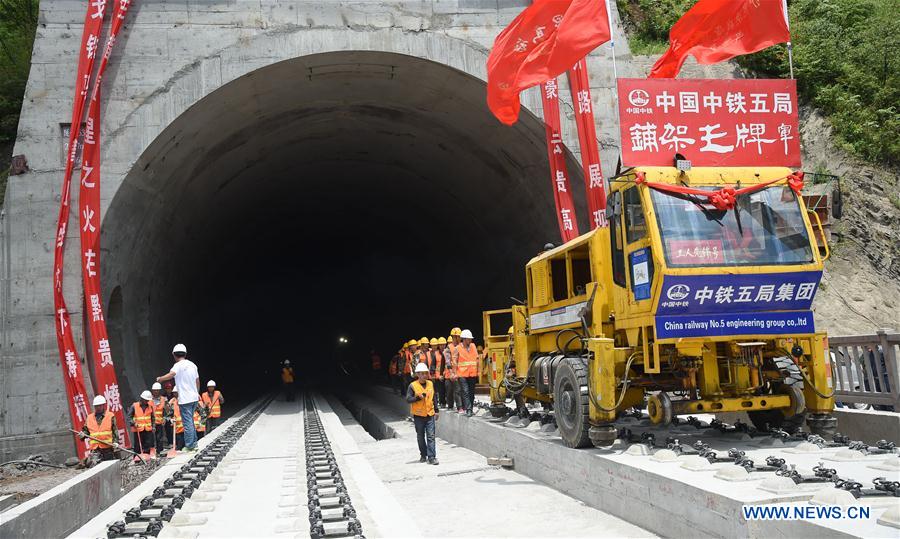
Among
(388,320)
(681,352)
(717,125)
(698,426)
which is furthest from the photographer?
(388,320)

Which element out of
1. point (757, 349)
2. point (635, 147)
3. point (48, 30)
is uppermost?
point (48, 30)

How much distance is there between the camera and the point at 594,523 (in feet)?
21.1

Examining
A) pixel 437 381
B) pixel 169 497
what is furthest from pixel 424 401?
pixel 437 381

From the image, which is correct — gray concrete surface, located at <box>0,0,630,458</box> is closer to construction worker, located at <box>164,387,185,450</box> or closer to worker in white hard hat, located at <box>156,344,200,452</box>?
construction worker, located at <box>164,387,185,450</box>

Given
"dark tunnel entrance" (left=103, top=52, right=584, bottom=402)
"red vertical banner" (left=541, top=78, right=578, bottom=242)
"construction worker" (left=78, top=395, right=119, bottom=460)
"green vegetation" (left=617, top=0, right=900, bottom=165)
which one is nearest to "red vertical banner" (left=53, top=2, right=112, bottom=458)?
"construction worker" (left=78, top=395, right=119, bottom=460)

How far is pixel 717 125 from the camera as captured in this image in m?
7.51

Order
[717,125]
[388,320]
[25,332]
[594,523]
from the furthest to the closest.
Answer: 1. [388,320]
2. [25,332]
3. [717,125]
4. [594,523]

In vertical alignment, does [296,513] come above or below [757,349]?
below

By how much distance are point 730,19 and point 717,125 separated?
4557 mm

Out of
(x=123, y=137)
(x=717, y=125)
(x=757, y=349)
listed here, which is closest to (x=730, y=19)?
(x=717, y=125)

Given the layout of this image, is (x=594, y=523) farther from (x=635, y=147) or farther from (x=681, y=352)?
(x=635, y=147)

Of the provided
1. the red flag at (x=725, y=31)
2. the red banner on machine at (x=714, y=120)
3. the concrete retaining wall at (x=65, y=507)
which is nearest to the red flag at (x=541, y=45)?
the red flag at (x=725, y=31)

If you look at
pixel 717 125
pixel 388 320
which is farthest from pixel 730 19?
pixel 388 320

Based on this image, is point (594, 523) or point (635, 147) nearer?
point (594, 523)
